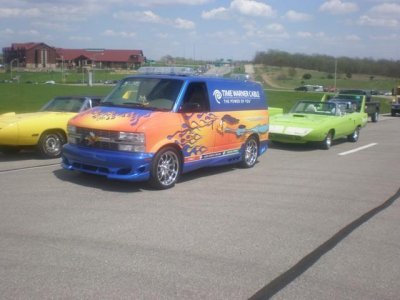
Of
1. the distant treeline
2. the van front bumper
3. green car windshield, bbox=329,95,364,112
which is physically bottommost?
the van front bumper

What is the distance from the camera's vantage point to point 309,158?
12727 millimetres

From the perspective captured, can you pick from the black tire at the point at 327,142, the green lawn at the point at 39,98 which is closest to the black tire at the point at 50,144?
the black tire at the point at 327,142

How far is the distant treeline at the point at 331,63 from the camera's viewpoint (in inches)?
3765

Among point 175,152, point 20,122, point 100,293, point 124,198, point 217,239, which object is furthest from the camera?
point 20,122

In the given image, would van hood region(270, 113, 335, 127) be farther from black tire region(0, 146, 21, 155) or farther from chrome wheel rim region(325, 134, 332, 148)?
black tire region(0, 146, 21, 155)

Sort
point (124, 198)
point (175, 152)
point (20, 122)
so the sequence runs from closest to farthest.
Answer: point (124, 198)
point (175, 152)
point (20, 122)

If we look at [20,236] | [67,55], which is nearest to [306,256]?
[20,236]

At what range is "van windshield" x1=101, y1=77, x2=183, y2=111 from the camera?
8484mm

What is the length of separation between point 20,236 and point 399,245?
4216mm

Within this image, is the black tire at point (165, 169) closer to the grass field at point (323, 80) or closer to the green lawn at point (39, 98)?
the green lawn at point (39, 98)

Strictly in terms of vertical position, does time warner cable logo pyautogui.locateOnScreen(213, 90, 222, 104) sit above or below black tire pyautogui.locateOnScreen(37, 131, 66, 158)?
above

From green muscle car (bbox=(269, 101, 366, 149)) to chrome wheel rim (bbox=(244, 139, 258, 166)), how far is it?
135 inches

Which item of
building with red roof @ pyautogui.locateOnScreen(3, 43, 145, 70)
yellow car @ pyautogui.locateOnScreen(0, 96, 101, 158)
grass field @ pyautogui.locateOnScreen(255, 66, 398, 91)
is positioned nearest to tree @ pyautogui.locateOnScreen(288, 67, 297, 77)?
grass field @ pyautogui.locateOnScreen(255, 66, 398, 91)

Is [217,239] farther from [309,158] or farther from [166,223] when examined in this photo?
[309,158]
